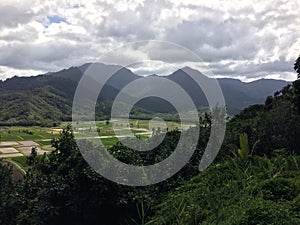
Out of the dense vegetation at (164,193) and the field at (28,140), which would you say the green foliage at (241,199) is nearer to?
the dense vegetation at (164,193)

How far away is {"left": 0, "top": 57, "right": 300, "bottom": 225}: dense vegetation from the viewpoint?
5266 millimetres

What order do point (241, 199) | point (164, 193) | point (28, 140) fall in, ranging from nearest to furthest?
point (241, 199), point (164, 193), point (28, 140)

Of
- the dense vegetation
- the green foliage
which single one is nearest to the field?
the dense vegetation

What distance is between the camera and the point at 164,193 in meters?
9.43

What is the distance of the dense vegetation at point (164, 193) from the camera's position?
527 cm

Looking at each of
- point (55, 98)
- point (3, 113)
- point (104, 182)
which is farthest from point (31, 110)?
point (104, 182)

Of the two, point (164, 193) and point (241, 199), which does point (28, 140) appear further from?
point (241, 199)

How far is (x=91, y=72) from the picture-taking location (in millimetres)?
7332

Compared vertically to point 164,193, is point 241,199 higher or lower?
higher

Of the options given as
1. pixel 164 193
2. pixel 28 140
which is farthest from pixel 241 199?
pixel 28 140

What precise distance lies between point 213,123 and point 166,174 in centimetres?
549

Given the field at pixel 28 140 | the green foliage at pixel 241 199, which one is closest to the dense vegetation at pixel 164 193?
the green foliage at pixel 241 199

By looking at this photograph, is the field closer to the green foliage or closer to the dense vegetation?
the dense vegetation

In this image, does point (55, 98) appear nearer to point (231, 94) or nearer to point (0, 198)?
point (0, 198)
